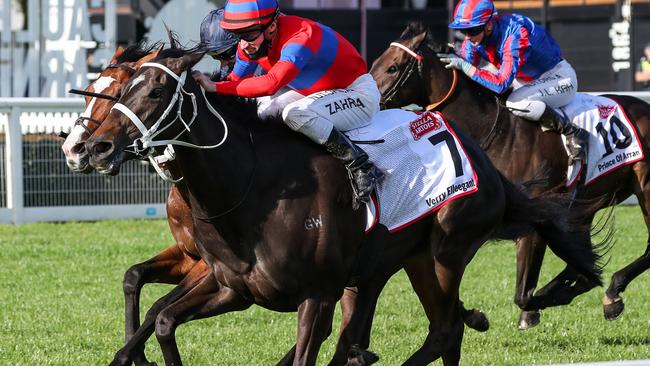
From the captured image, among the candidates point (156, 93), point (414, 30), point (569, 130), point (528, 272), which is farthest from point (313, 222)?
point (414, 30)

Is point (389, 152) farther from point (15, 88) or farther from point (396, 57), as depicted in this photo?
point (15, 88)

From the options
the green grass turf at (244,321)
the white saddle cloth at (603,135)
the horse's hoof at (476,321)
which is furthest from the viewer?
the white saddle cloth at (603,135)

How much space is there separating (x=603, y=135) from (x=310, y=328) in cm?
342

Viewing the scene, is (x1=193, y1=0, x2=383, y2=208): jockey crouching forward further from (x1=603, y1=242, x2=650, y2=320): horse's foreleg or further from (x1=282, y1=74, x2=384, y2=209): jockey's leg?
(x1=603, y1=242, x2=650, y2=320): horse's foreleg

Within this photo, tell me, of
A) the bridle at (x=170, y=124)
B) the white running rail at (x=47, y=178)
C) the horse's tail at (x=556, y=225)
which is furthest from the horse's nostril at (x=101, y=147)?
the white running rail at (x=47, y=178)

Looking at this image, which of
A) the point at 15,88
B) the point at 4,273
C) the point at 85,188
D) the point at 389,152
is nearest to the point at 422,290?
the point at 389,152

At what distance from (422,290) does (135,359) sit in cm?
139

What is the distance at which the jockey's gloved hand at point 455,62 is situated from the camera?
7379 millimetres

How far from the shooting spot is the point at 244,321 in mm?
7457

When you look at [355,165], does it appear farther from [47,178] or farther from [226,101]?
[47,178]

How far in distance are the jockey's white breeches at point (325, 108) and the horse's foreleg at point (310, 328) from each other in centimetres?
70

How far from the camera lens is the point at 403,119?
553 cm

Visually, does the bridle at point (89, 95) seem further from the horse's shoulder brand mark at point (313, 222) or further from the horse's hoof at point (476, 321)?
the horse's hoof at point (476, 321)

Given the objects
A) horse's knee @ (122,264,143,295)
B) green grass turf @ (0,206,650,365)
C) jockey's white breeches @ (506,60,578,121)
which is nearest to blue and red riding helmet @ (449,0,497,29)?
jockey's white breeches @ (506,60,578,121)
